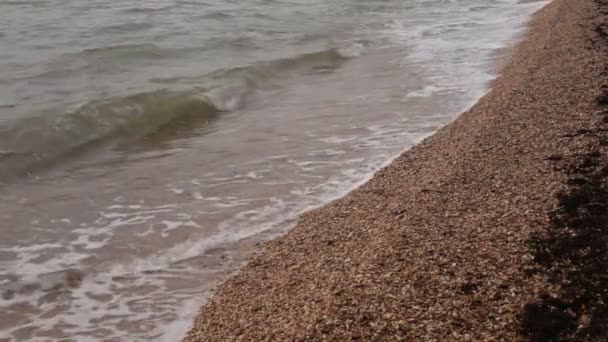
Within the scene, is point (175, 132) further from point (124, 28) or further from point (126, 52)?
point (124, 28)

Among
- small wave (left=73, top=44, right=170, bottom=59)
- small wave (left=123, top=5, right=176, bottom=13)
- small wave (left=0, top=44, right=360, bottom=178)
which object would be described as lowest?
small wave (left=0, top=44, right=360, bottom=178)

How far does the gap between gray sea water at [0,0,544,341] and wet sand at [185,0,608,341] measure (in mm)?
632

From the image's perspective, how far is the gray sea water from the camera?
6094 mm

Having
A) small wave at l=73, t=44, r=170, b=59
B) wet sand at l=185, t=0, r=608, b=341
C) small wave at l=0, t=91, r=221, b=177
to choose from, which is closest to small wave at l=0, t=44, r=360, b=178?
small wave at l=0, t=91, r=221, b=177

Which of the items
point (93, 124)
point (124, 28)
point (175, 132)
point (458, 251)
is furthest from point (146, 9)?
point (458, 251)

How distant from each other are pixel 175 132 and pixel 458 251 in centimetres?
635

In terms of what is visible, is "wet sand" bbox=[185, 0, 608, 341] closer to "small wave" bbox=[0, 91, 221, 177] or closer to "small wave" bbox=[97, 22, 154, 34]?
"small wave" bbox=[0, 91, 221, 177]

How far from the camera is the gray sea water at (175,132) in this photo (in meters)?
6.09

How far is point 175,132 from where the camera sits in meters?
10.6

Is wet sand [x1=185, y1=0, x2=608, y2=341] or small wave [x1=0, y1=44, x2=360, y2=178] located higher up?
small wave [x1=0, y1=44, x2=360, y2=178]

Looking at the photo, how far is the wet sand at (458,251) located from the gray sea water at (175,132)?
2.07 ft

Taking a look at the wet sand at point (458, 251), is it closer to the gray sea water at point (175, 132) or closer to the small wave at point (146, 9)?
the gray sea water at point (175, 132)

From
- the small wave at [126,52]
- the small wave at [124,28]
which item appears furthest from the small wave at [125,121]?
the small wave at [124,28]

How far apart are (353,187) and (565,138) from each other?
2.30 m
